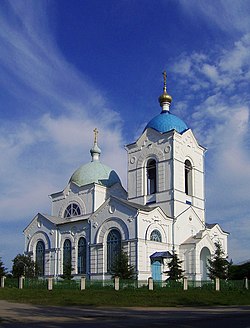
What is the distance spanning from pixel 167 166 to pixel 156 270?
870 centimetres

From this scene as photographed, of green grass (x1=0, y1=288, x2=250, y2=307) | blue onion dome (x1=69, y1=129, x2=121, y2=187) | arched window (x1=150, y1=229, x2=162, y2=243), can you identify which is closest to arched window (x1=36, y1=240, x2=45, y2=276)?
blue onion dome (x1=69, y1=129, x2=121, y2=187)

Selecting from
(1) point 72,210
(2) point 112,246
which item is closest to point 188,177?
(2) point 112,246

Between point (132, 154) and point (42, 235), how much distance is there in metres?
10.7

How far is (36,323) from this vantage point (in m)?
14.7

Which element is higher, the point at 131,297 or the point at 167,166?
the point at 167,166

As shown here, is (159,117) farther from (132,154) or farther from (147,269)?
(147,269)

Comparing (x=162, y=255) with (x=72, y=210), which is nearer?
(x=162, y=255)

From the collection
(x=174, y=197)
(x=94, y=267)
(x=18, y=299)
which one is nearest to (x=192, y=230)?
(x=174, y=197)

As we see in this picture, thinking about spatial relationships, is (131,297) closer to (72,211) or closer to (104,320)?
(104,320)

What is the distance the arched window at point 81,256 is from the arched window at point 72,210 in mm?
3746

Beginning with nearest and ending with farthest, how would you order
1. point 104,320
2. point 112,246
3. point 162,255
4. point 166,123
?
point 104,320
point 162,255
point 112,246
point 166,123

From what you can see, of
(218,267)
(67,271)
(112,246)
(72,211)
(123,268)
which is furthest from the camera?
(72,211)

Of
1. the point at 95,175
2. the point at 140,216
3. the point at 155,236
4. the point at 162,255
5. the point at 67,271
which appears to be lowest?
the point at 67,271

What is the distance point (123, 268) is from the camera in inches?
1286
